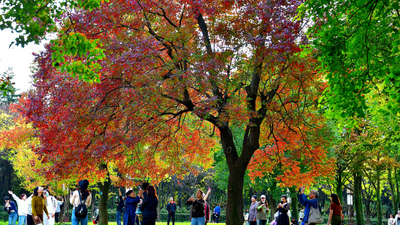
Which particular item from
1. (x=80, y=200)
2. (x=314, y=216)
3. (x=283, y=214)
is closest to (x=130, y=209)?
(x=80, y=200)

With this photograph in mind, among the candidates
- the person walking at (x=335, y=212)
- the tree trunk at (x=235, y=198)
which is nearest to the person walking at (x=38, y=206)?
the tree trunk at (x=235, y=198)

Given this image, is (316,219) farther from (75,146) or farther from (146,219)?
(75,146)

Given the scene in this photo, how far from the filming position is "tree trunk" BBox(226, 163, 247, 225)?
13109mm

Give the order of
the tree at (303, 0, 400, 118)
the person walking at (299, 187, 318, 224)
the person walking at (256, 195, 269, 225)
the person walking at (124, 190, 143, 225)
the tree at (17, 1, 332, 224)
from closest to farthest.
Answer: the tree at (303, 0, 400, 118), the person walking at (299, 187, 318, 224), the tree at (17, 1, 332, 224), the person walking at (124, 190, 143, 225), the person walking at (256, 195, 269, 225)

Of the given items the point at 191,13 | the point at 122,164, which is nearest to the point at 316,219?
the point at 191,13

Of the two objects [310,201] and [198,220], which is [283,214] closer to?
[310,201]

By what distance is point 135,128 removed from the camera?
511 inches

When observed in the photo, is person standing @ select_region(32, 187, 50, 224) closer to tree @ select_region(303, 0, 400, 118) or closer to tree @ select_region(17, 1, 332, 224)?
tree @ select_region(17, 1, 332, 224)

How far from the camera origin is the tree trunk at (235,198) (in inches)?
516

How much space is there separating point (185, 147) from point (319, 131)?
6.18 metres

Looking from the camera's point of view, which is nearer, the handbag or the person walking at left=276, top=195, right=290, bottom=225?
the handbag

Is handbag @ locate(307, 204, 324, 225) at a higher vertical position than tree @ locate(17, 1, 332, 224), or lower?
lower

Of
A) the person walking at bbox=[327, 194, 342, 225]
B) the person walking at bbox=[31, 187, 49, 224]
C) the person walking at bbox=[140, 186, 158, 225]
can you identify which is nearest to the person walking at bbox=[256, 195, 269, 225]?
the person walking at bbox=[327, 194, 342, 225]

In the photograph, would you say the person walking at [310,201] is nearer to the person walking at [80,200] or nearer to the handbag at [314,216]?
the handbag at [314,216]
